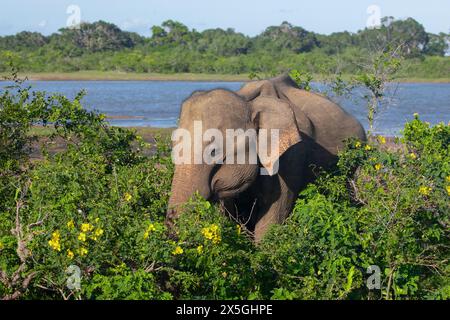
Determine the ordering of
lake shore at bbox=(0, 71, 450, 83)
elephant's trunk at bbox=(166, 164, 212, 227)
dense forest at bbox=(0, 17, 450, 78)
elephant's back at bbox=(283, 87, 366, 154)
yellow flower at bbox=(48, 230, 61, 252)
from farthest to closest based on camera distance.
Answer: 1. dense forest at bbox=(0, 17, 450, 78)
2. lake shore at bbox=(0, 71, 450, 83)
3. elephant's back at bbox=(283, 87, 366, 154)
4. elephant's trunk at bbox=(166, 164, 212, 227)
5. yellow flower at bbox=(48, 230, 61, 252)

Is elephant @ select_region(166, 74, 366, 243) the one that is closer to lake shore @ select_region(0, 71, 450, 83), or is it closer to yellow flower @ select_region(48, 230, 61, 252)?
yellow flower @ select_region(48, 230, 61, 252)

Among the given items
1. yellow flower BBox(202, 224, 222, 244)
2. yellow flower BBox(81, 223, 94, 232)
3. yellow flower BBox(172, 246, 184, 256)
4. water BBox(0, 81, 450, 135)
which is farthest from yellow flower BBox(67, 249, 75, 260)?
water BBox(0, 81, 450, 135)

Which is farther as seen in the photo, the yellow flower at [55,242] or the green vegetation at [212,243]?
the green vegetation at [212,243]

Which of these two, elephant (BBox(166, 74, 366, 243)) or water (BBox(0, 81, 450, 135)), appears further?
water (BBox(0, 81, 450, 135))

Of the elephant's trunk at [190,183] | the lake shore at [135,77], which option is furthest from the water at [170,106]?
the elephant's trunk at [190,183]

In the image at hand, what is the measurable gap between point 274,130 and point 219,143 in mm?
441

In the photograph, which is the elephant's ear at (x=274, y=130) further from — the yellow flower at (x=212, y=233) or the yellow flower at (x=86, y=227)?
the yellow flower at (x=86, y=227)

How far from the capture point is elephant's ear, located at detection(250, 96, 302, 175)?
719cm

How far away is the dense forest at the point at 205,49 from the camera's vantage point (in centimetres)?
5088

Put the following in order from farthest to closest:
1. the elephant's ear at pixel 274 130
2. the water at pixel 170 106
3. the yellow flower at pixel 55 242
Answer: the water at pixel 170 106
the elephant's ear at pixel 274 130
the yellow flower at pixel 55 242

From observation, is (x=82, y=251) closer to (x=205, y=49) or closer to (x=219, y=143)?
(x=219, y=143)

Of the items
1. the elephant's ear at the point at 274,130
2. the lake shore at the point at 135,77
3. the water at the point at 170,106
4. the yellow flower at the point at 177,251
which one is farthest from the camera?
the lake shore at the point at 135,77

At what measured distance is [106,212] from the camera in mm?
5895

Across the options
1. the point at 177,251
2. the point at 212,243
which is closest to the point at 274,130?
the point at 212,243
